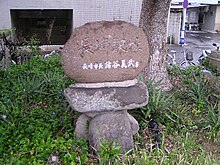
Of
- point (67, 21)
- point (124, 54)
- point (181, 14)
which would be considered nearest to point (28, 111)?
point (124, 54)

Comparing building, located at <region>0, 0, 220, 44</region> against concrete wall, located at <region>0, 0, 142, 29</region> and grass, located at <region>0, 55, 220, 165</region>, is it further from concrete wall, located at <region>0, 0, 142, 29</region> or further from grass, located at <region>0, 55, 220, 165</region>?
grass, located at <region>0, 55, 220, 165</region>

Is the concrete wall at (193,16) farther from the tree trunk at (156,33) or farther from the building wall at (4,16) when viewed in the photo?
the tree trunk at (156,33)

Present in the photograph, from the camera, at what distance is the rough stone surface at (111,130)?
2.68 metres

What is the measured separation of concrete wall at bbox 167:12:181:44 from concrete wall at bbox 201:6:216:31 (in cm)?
765

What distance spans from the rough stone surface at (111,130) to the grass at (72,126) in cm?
10

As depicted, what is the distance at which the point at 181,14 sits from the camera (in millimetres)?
13578

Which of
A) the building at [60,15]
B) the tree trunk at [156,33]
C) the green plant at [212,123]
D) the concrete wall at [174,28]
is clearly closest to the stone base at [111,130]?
the green plant at [212,123]

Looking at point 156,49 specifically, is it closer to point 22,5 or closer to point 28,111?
point 28,111

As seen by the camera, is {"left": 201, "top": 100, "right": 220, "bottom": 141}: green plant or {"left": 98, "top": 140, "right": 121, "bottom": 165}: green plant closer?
{"left": 98, "top": 140, "right": 121, "bottom": 165}: green plant

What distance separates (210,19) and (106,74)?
20.0 m

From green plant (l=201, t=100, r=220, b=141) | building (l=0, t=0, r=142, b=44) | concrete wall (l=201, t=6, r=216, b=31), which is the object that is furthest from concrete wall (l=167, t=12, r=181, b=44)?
green plant (l=201, t=100, r=220, b=141)

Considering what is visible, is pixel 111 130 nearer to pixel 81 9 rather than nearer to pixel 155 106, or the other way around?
pixel 155 106

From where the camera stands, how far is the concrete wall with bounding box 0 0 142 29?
854cm

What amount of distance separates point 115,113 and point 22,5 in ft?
23.1
